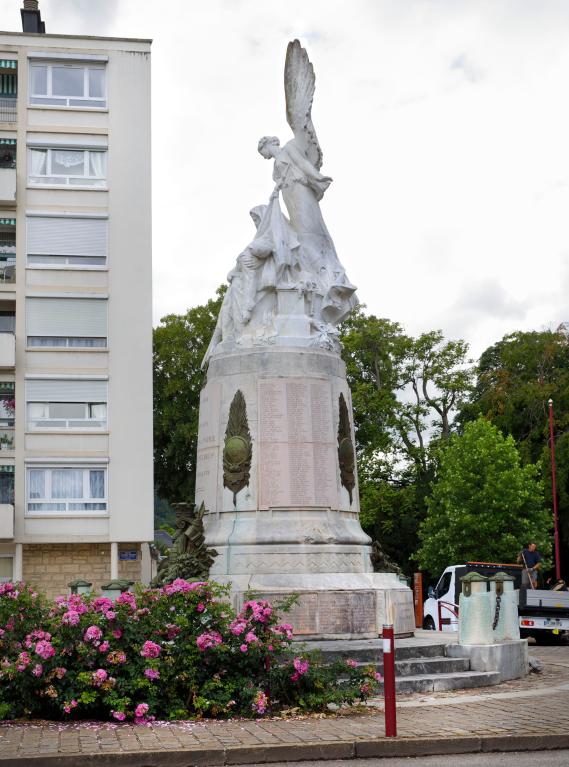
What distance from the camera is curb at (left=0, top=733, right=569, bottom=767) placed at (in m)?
9.36

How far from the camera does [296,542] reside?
16266mm

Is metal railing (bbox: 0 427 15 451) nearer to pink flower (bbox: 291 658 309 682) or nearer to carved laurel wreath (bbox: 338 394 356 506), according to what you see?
carved laurel wreath (bbox: 338 394 356 506)

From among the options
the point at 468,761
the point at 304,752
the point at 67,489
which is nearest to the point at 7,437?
the point at 67,489

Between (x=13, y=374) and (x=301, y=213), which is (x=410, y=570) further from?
(x=301, y=213)

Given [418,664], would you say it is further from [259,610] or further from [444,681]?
[259,610]

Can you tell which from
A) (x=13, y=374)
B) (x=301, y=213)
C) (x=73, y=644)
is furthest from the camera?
(x=13, y=374)

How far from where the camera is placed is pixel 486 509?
134ft

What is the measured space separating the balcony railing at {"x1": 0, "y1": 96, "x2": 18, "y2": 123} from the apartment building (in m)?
0.06

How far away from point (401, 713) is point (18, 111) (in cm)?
2881

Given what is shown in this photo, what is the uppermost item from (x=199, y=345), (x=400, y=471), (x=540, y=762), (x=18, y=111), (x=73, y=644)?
(x=18, y=111)

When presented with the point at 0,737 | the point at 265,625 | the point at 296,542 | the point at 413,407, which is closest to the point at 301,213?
the point at 296,542

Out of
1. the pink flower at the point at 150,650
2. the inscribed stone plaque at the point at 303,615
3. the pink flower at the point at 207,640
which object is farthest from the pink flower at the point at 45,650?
the inscribed stone plaque at the point at 303,615

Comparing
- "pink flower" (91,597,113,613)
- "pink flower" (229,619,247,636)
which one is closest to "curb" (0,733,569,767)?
"pink flower" (229,619,247,636)

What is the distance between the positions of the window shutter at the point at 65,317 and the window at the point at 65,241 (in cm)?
120
